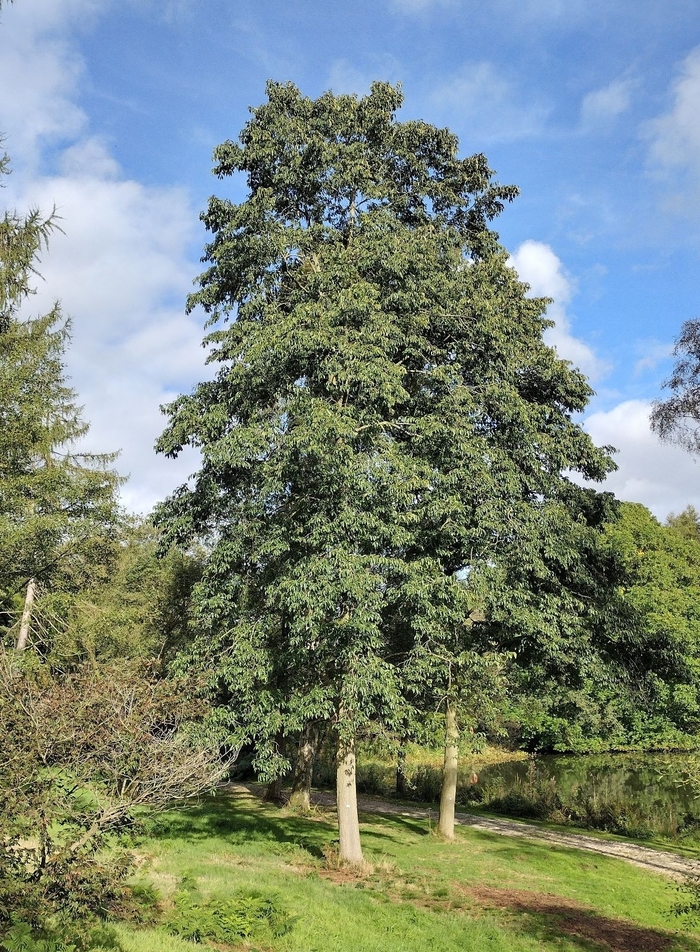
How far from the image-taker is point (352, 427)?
40.6ft

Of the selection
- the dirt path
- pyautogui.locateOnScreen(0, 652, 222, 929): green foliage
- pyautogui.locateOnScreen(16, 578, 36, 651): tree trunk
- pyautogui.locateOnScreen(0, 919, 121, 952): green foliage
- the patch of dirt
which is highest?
pyautogui.locateOnScreen(16, 578, 36, 651): tree trunk

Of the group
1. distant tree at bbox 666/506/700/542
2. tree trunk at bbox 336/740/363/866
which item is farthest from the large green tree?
distant tree at bbox 666/506/700/542

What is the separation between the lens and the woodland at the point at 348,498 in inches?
457

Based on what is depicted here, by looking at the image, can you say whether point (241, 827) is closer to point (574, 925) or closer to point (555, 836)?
point (574, 925)

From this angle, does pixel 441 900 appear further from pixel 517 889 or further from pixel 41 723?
pixel 41 723

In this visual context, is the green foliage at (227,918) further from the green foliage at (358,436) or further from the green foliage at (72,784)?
the green foliage at (358,436)

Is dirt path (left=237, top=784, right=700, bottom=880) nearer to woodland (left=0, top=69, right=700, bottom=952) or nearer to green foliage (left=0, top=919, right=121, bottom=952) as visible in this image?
woodland (left=0, top=69, right=700, bottom=952)

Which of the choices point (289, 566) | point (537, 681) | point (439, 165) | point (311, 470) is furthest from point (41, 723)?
point (439, 165)

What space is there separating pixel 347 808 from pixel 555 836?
25.9 feet

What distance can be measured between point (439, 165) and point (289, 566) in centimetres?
1182

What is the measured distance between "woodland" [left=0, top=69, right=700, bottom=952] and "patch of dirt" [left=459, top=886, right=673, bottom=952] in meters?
2.48

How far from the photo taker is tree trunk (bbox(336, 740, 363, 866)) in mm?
12188

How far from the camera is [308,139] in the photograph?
51.3ft

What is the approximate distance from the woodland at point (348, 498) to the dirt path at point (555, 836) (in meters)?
2.76
